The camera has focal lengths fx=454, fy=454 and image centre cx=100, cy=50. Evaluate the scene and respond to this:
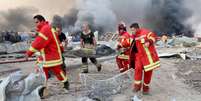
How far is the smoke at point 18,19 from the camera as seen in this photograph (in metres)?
28.8

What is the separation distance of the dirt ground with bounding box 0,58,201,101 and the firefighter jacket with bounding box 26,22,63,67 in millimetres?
611

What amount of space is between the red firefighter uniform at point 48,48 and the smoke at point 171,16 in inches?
957

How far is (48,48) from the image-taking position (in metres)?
8.08

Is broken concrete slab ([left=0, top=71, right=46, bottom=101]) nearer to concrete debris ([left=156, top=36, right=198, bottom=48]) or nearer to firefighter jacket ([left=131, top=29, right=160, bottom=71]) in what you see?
firefighter jacket ([left=131, top=29, right=160, bottom=71])

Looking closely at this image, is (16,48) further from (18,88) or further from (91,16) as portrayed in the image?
(91,16)

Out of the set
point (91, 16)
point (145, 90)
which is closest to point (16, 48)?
point (145, 90)

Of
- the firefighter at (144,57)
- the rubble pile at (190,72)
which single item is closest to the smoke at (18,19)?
the rubble pile at (190,72)

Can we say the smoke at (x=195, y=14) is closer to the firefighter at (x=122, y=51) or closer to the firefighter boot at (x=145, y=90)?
the firefighter at (x=122, y=51)

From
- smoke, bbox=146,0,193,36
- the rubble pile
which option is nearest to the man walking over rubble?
the rubble pile

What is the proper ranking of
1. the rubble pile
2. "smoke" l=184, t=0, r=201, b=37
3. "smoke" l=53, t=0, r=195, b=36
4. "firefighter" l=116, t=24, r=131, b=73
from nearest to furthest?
the rubble pile
"firefighter" l=116, t=24, r=131, b=73
"smoke" l=53, t=0, r=195, b=36
"smoke" l=184, t=0, r=201, b=37

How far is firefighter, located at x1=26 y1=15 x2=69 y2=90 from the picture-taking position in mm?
7898

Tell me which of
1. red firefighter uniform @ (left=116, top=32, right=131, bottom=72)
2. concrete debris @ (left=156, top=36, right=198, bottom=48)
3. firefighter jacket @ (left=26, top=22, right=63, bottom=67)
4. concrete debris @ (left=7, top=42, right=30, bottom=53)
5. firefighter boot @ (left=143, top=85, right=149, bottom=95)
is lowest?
concrete debris @ (left=156, top=36, right=198, bottom=48)

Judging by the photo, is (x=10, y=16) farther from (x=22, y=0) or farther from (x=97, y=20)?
(x=97, y=20)

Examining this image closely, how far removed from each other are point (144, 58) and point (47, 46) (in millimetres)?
1780
